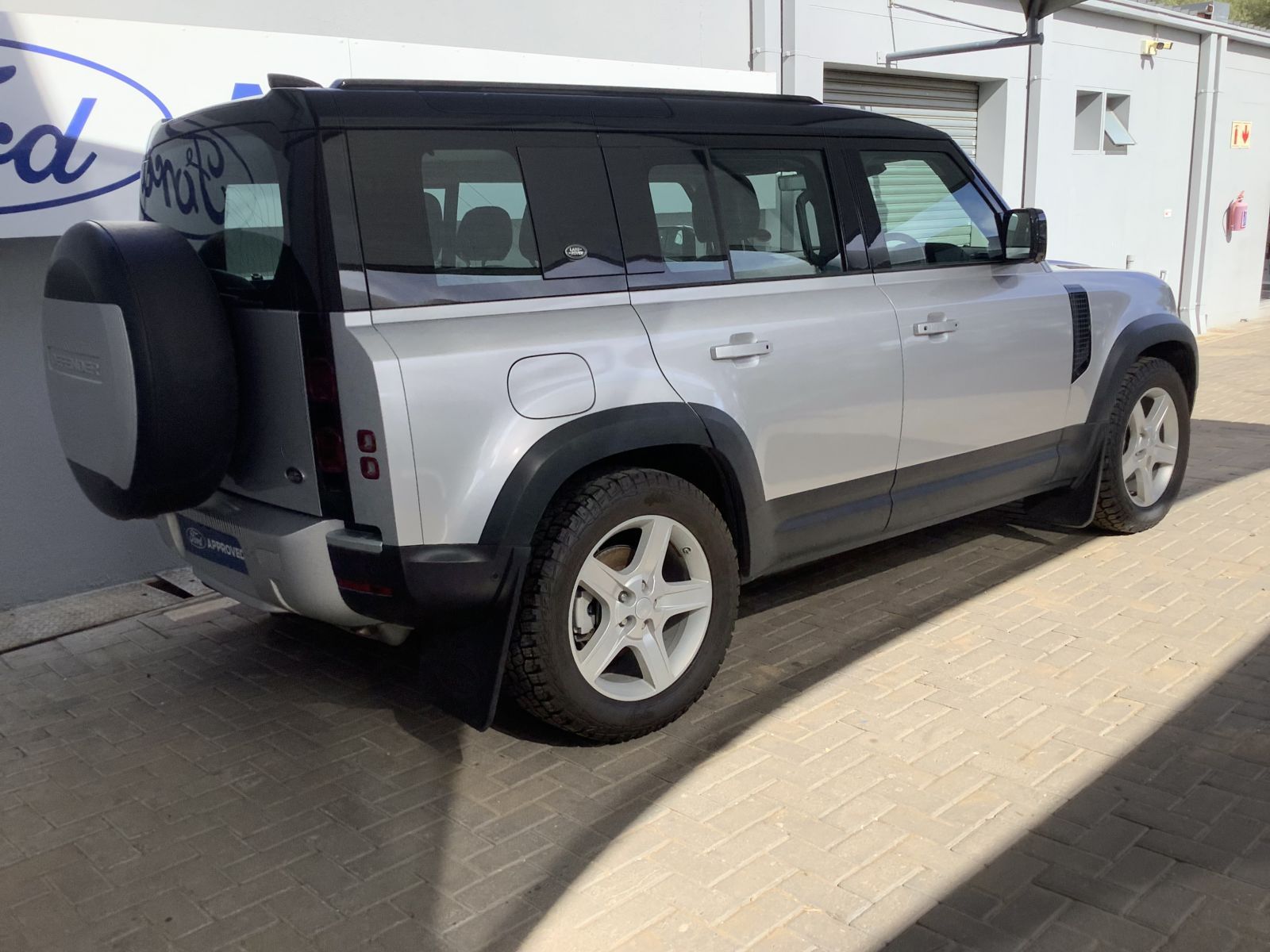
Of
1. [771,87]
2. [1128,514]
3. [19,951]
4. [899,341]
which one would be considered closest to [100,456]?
[19,951]

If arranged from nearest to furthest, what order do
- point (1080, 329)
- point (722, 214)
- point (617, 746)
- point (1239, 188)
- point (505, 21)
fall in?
1. point (617, 746)
2. point (722, 214)
3. point (1080, 329)
4. point (505, 21)
5. point (1239, 188)

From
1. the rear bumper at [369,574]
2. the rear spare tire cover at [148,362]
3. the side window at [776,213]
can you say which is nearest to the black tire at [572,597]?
the rear bumper at [369,574]

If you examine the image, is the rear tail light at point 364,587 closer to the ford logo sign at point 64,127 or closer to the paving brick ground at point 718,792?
the paving brick ground at point 718,792

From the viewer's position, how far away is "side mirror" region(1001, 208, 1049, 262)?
4695mm

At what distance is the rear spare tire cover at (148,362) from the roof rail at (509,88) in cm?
70

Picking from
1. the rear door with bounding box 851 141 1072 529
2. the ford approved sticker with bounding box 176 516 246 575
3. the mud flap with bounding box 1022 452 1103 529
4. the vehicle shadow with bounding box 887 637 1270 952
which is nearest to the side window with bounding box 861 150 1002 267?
the rear door with bounding box 851 141 1072 529

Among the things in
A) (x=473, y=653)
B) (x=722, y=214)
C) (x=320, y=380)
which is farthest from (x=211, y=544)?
(x=722, y=214)

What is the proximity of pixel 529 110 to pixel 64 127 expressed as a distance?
2539 millimetres

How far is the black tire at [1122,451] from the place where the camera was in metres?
5.28

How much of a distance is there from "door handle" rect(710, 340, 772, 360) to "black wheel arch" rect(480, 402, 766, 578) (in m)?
0.19

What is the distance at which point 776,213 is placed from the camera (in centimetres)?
405

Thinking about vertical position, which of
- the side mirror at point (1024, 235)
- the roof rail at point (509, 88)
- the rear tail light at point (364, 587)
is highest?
the roof rail at point (509, 88)

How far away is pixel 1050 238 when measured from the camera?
11414mm

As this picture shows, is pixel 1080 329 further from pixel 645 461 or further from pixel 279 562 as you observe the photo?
pixel 279 562
